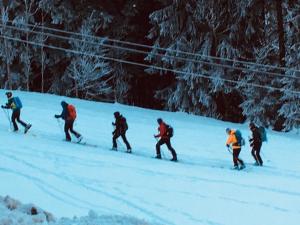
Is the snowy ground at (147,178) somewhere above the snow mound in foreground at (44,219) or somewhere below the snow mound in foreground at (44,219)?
below

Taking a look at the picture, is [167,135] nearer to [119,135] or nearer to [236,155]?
[119,135]

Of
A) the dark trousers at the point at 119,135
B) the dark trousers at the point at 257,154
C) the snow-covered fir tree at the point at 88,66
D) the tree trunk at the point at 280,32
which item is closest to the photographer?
the dark trousers at the point at 257,154

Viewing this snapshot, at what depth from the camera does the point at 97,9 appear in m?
38.7

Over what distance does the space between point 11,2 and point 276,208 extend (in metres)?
29.0

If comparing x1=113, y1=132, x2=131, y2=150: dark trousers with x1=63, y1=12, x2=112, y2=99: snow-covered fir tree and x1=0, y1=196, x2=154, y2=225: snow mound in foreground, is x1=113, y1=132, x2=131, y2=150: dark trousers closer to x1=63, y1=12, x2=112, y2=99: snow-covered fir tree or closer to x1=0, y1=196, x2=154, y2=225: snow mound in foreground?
x1=0, y1=196, x2=154, y2=225: snow mound in foreground

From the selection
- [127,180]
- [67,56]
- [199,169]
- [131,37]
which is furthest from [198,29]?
[127,180]

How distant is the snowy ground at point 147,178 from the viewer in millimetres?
13930

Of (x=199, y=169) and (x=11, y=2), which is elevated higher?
(x=11, y=2)

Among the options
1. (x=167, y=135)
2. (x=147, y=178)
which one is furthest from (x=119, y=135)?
(x=147, y=178)

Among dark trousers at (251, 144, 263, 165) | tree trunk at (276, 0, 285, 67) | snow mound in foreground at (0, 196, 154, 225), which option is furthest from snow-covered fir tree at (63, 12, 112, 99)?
snow mound in foreground at (0, 196, 154, 225)

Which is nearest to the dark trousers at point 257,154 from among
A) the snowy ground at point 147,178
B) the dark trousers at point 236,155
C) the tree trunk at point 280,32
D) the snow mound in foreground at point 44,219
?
the snowy ground at point 147,178

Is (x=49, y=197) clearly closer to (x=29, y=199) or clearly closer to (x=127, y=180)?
(x=29, y=199)

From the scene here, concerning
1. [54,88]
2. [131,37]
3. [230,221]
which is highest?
[131,37]

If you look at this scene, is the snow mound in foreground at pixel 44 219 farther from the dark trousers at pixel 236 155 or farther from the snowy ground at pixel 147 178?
the dark trousers at pixel 236 155
